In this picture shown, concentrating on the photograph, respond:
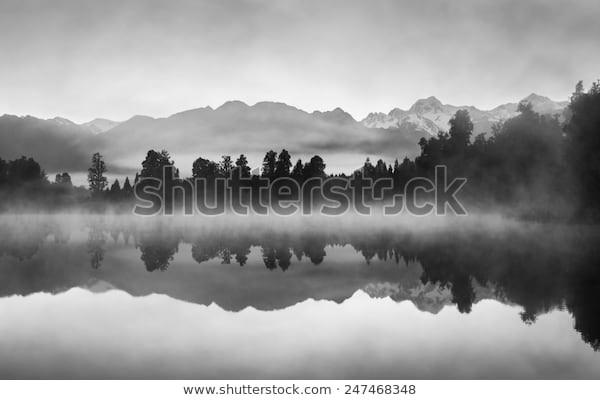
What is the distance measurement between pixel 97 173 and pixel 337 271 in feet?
160

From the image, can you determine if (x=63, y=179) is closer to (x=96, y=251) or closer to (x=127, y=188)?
(x=127, y=188)

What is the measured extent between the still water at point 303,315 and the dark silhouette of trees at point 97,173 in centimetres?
3637

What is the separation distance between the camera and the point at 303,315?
12766 mm

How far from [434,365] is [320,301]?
5573 mm

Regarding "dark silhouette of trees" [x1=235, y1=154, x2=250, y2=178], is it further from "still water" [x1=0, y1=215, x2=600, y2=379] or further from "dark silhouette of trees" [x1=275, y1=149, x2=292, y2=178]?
"still water" [x1=0, y1=215, x2=600, y2=379]

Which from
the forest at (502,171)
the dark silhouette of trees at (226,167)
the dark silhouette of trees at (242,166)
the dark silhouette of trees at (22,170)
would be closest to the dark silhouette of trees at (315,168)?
the dark silhouette of trees at (242,166)

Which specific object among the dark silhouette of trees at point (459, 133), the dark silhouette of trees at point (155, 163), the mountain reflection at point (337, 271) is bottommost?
the mountain reflection at point (337, 271)

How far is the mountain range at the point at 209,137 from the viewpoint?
48.4 meters

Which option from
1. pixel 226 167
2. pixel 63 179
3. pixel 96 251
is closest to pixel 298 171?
pixel 226 167

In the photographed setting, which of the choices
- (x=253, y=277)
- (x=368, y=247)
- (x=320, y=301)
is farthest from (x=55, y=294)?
(x=368, y=247)

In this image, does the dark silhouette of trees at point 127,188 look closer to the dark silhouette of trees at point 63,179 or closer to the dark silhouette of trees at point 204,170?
the dark silhouette of trees at point 204,170

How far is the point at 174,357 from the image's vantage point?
9.58m

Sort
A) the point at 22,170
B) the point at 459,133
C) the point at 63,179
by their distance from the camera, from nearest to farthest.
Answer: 1. the point at 22,170
2. the point at 63,179
3. the point at 459,133

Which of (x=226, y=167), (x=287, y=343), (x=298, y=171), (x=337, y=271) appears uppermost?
(x=226, y=167)
